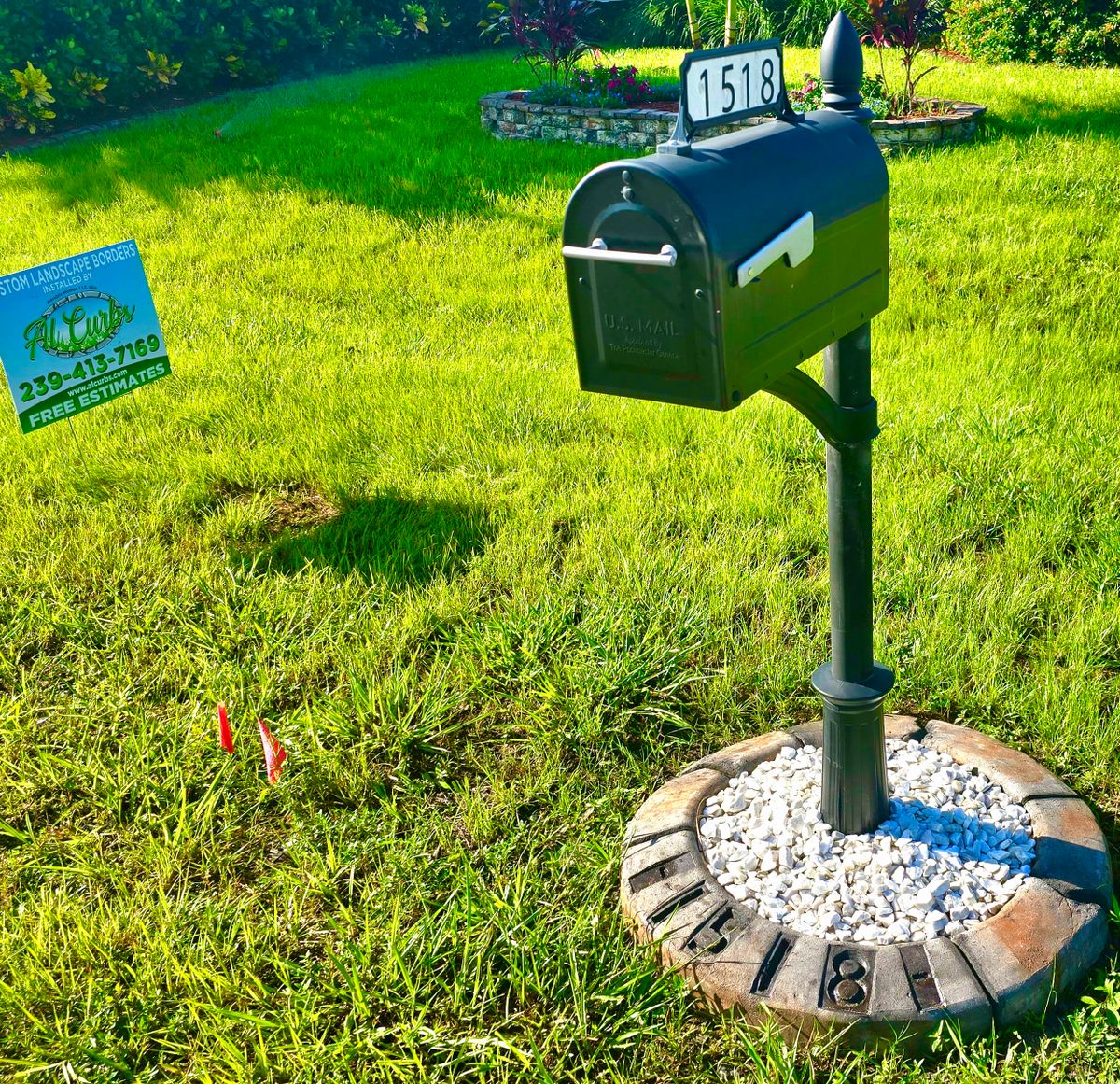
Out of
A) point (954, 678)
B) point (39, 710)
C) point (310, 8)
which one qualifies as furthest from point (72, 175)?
point (954, 678)

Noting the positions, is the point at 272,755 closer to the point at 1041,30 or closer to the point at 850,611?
the point at 850,611

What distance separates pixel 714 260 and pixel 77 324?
107 inches

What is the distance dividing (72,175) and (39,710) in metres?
6.21

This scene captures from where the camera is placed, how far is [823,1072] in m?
1.88

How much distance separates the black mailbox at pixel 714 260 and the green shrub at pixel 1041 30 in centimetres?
985

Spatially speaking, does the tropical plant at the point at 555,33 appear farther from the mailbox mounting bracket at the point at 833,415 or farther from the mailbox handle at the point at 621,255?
the mailbox handle at the point at 621,255

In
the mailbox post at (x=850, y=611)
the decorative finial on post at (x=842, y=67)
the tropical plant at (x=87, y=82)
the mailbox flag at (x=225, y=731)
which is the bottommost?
the mailbox flag at (x=225, y=731)

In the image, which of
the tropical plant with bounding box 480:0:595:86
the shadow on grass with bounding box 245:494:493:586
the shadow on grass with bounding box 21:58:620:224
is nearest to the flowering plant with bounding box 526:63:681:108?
the tropical plant with bounding box 480:0:595:86

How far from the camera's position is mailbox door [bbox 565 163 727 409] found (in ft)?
4.90

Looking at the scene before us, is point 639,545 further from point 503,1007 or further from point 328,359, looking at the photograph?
point 328,359

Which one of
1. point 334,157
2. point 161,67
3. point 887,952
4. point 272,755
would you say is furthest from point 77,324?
point 161,67

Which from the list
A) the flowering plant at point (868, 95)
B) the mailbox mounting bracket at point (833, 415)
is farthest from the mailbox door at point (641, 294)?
the flowering plant at point (868, 95)

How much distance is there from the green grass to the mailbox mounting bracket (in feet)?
3.30

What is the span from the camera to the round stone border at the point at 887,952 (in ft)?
6.06
